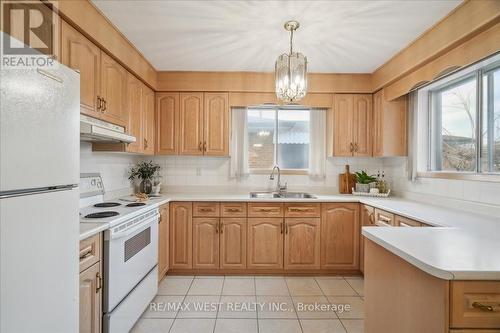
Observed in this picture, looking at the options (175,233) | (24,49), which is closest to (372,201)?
(175,233)

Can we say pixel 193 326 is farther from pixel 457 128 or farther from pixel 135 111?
pixel 457 128

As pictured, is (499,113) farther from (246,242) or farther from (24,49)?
(24,49)

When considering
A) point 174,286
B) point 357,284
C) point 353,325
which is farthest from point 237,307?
point 357,284

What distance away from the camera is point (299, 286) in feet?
9.05

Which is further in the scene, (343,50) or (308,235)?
(308,235)

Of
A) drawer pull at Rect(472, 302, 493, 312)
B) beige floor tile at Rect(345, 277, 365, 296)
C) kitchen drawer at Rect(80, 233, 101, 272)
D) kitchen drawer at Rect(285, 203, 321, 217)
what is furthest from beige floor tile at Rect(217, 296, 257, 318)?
drawer pull at Rect(472, 302, 493, 312)

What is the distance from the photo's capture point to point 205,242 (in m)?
2.98

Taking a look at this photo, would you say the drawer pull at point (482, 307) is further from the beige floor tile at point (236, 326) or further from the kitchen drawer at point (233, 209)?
the kitchen drawer at point (233, 209)

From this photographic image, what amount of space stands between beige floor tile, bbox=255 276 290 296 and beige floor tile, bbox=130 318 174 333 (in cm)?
92

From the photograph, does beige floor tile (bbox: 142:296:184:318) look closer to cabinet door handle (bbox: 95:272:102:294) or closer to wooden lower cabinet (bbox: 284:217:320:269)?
cabinet door handle (bbox: 95:272:102:294)

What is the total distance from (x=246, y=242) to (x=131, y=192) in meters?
1.58

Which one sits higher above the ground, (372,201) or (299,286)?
(372,201)

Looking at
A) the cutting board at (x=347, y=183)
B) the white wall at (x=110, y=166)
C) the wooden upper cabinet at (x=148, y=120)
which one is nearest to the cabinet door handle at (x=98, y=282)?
the white wall at (x=110, y=166)

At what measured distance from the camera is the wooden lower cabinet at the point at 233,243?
298 cm
